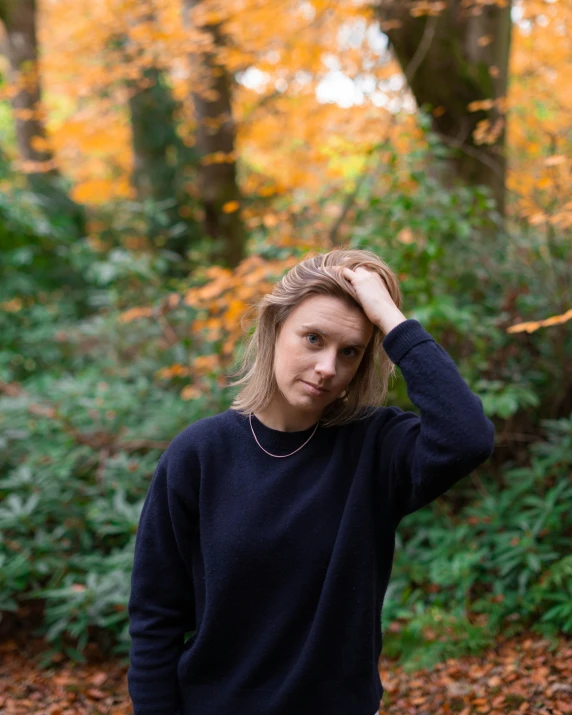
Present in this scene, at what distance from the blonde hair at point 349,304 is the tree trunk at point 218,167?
6.68 meters

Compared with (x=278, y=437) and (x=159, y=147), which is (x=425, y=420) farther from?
(x=159, y=147)

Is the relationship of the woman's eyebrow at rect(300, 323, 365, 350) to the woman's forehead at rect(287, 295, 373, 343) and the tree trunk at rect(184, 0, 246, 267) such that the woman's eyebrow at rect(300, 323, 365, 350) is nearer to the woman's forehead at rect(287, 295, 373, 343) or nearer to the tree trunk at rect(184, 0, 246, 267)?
the woman's forehead at rect(287, 295, 373, 343)

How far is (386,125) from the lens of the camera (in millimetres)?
5711

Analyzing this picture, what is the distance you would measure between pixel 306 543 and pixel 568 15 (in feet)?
15.1

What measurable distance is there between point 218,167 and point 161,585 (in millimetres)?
7791

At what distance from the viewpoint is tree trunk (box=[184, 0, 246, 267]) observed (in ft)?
28.4

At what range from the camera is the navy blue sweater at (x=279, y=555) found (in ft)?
5.63

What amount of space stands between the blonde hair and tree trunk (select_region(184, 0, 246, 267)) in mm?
6681

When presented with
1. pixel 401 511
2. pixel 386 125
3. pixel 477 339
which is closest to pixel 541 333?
pixel 477 339

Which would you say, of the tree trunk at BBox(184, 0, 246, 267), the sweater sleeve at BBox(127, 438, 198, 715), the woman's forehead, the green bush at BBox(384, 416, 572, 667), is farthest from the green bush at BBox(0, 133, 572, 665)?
the tree trunk at BBox(184, 0, 246, 267)

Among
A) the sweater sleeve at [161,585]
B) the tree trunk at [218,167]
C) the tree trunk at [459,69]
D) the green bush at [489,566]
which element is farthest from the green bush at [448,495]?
the tree trunk at [218,167]

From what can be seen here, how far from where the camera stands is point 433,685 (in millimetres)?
3486

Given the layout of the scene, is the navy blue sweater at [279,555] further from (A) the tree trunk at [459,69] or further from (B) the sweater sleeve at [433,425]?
(A) the tree trunk at [459,69]

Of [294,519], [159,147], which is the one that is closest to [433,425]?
[294,519]
